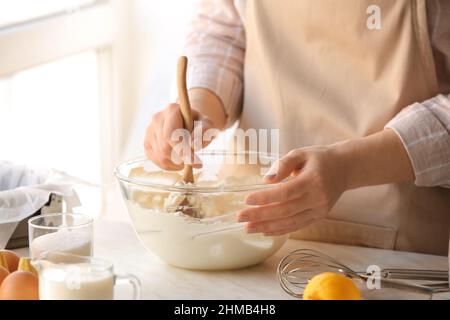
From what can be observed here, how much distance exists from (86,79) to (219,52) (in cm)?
112

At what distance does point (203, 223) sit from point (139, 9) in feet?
5.47

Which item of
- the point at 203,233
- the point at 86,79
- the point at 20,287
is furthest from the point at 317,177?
the point at 86,79

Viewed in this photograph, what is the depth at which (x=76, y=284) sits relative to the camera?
871 mm

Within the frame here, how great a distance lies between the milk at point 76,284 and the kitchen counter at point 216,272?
0.05 metres

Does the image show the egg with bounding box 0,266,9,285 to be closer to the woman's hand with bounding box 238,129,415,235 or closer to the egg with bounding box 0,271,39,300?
the egg with bounding box 0,271,39,300

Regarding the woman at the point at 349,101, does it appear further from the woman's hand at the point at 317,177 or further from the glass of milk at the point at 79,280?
the glass of milk at the point at 79,280

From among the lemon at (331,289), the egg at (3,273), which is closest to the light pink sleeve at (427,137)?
the lemon at (331,289)

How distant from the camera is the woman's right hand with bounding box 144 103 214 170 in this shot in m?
1.24

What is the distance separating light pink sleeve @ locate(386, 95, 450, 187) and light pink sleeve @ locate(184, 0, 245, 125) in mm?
350

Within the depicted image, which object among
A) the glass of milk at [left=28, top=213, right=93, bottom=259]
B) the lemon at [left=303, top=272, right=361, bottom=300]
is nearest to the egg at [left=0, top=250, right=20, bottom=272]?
the glass of milk at [left=28, top=213, right=93, bottom=259]

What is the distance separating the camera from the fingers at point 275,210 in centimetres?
105

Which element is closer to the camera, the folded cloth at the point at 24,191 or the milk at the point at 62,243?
the milk at the point at 62,243

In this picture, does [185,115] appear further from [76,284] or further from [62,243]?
[76,284]
